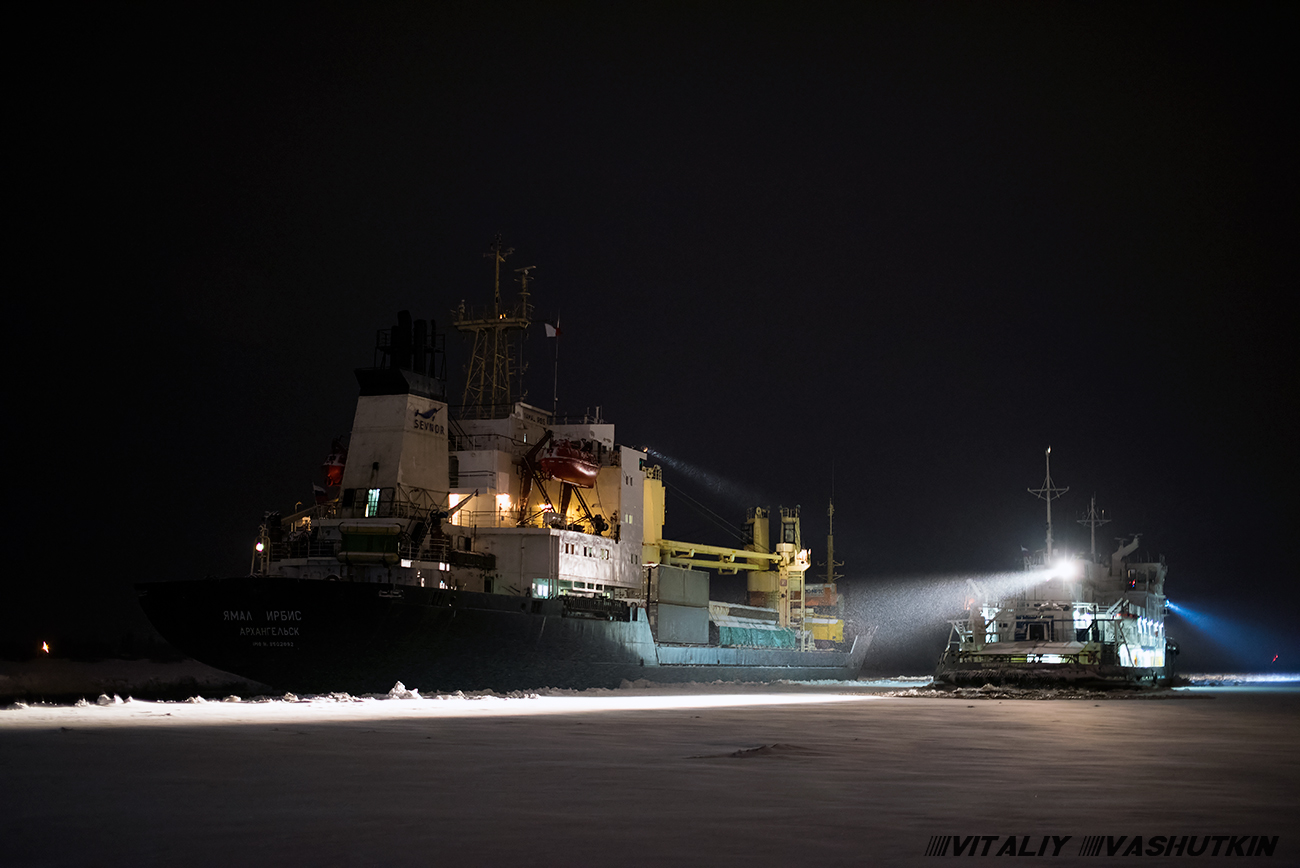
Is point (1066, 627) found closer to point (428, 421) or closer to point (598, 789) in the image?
point (428, 421)

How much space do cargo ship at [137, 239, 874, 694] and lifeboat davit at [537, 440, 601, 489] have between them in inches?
2.4

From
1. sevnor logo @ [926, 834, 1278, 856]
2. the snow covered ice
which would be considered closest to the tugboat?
the snow covered ice

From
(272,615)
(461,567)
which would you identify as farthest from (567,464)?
(272,615)

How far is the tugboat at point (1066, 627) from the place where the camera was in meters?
31.3

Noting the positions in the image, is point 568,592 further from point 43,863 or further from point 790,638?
point 43,863

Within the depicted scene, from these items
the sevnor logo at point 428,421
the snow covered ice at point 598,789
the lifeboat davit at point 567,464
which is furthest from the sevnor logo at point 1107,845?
the lifeboat davit at point 567,464

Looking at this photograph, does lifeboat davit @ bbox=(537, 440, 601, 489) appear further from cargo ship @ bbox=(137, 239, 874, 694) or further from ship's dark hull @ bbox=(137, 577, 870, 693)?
ship's dark hull @ bbox=(137, 577, 870, 693)

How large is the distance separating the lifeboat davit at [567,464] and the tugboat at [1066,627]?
13.2 metres

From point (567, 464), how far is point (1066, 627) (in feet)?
58.1

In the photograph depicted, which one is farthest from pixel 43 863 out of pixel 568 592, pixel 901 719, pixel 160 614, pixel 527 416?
pixel 527 416

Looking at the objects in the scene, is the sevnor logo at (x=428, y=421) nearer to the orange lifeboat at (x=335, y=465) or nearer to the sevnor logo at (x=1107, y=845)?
the orange lifeboat at (x=335, y=465)

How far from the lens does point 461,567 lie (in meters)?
34.4

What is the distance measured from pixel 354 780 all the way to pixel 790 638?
51.8 m

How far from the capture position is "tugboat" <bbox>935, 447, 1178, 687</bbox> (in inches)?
1232
